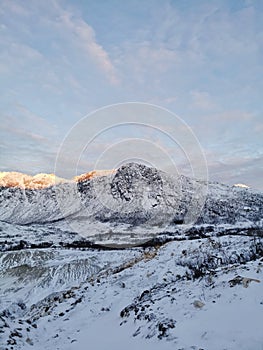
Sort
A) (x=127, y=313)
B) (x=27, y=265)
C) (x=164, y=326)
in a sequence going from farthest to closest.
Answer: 1. (x=27, y=265)
2. (x=127, y=313)
3. (x=164, y=326)

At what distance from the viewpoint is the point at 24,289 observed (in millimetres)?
35969

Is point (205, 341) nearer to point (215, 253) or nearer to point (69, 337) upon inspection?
point (69, 337)

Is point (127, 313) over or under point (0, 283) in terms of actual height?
over

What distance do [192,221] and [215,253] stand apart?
178594mm

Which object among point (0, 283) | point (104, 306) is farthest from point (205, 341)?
point (0, 283)

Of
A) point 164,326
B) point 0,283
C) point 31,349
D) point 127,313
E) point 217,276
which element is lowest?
point 0,283

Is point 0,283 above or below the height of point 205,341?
below

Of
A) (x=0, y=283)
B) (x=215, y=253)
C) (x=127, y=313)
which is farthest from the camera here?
(x=0, y=283)

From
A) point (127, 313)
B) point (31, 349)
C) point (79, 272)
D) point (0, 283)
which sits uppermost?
point (127, 313)

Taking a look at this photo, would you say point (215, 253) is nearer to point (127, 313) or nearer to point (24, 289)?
point (127, 313)

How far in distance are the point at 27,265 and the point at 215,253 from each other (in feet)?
130

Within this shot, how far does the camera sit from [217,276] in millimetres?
11031

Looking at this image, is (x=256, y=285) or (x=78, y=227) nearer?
(x=256, y=285)

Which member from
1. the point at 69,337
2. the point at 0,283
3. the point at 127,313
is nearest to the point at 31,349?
the point at 69,337
